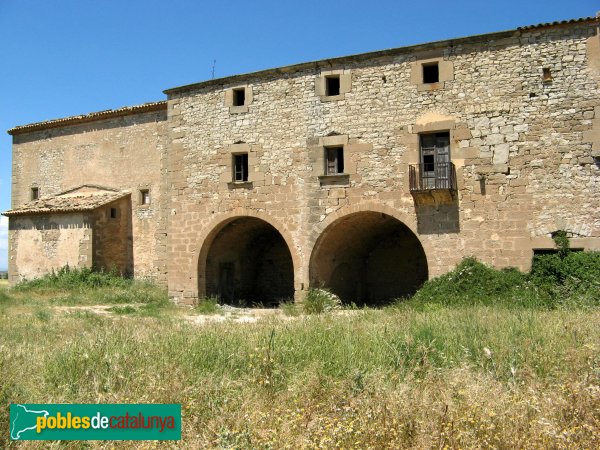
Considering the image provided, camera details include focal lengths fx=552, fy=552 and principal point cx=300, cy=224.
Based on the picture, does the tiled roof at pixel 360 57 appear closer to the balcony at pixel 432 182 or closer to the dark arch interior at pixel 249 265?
the balcony at pixel 432 182

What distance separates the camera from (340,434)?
469 cm

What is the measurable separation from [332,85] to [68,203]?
12023 mm

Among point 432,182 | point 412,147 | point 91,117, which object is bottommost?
point 432,182

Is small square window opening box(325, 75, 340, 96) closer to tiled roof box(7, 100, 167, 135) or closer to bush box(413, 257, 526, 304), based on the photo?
bush box(413, 257, 526, 304)

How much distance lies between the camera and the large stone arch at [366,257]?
16.2 m

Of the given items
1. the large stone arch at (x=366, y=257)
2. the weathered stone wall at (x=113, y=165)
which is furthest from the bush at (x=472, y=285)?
the weathered stone wall at (x=113, y=165)

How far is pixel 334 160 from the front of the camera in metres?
16.2

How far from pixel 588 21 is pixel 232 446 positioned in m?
13.6

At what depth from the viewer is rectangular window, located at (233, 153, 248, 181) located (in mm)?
17469

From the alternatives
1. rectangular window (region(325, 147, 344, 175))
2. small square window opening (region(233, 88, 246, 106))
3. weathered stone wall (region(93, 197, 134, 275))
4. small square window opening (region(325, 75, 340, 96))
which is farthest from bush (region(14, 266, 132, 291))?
small square window opening (region(325, 75, 340, 96))

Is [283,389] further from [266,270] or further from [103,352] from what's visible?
[266,270]

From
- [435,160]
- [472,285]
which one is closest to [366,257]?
[435,160]

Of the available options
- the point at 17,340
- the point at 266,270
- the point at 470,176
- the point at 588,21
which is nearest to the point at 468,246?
the point at 470,176

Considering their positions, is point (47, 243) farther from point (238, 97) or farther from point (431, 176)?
point (431, 176)
